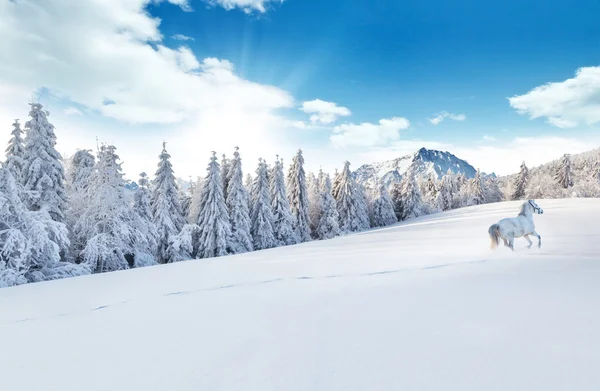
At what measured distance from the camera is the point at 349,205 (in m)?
41.2

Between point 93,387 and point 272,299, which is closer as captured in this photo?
point 93,387

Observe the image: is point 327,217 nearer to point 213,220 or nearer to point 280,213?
point 280,213

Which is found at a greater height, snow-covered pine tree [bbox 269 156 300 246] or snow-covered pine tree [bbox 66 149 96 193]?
snow-covered pine tree [bbox 66 149 96 193]

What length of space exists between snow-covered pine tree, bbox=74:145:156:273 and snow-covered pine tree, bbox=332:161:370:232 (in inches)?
1084

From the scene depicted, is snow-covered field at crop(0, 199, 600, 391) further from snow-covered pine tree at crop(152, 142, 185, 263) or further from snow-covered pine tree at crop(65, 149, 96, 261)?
snow-covered pine tree at crop(152, 142, 185, 263)

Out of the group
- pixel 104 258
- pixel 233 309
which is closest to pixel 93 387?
pixel 233 309

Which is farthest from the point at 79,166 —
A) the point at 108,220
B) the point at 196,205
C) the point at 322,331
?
the point at 322,331

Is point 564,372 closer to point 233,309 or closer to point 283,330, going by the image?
point 283,330

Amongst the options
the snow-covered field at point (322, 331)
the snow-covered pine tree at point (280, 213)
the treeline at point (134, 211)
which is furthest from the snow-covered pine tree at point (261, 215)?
the snow-covered field at point (322, 331)

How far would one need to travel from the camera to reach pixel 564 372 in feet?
7.44

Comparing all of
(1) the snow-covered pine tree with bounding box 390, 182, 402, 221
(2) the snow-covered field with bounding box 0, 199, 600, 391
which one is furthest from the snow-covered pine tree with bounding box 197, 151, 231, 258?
(1) the snow-covered pine tree with bounding box 390, 182, 402, 221

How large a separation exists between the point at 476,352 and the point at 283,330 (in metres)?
1.90

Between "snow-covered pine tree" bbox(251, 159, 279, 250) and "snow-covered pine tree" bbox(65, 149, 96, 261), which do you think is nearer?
"snow-covered pine tree" bbox(65, 149, 96, 261)

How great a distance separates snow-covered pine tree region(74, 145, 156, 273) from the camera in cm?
1614
